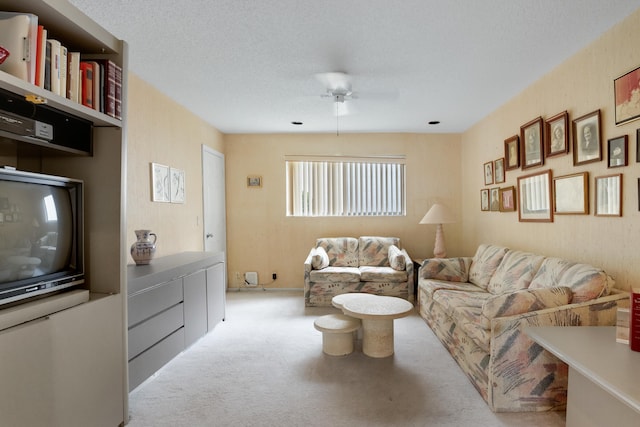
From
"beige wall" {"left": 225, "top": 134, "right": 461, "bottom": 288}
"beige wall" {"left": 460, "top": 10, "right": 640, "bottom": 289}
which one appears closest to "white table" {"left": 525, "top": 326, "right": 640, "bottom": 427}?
"beige wall" {"left": 460, "top": 10, "right": 640, "bottom": 289}

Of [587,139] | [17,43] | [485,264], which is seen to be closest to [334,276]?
[485,264]

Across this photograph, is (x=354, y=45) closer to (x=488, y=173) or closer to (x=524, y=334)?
(x=524, y=334)

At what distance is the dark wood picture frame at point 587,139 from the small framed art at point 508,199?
3.11ft

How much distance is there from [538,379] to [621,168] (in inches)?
59.6

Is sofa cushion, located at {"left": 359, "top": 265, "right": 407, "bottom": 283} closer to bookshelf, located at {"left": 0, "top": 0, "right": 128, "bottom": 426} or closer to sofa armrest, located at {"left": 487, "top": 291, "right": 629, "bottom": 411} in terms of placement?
sofa armrest, located at {"left": 487, "top": 291, "right": 629, "bottom": 411}

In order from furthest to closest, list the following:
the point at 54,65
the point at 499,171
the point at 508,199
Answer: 1. the point at 499,171
2. the point at 508,199
3. the point at 54,65

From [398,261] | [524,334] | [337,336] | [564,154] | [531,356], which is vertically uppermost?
[564,154]

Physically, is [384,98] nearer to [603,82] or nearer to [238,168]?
[603,82]

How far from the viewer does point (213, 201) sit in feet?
15.0

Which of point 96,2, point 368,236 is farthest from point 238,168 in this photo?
point 96,2

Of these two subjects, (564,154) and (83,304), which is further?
(564,154)

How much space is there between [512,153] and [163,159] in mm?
3758

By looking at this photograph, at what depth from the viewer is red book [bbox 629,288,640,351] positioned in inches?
60.1

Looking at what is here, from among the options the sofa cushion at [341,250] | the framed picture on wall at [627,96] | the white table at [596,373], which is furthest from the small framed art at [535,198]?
the sofa cushion at [341,250]
